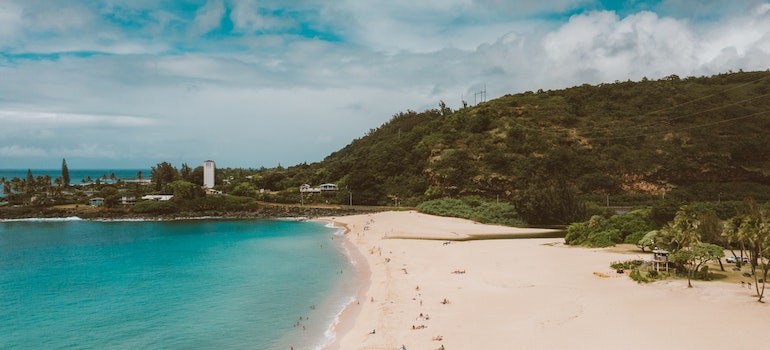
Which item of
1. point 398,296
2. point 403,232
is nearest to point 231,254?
point 403,232

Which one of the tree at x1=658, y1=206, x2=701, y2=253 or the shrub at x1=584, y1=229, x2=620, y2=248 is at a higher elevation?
the tree at x1=658, y1=206, x2=701, y2=253

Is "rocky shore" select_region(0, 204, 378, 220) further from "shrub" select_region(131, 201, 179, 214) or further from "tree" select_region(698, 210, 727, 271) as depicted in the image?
"tree" select_region(698, 210, 727, 271)

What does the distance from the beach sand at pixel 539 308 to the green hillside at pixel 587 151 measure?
995 inches

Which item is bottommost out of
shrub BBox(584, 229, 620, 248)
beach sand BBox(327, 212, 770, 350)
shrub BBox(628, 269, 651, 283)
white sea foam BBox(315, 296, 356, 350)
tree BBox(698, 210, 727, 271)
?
white sea foam BBox(315, 296, 356, 350)

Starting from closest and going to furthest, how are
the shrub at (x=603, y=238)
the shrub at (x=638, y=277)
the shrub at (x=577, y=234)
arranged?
the shrub at (x=638, y=277) < the shrub at (x=603, y=238) < the shrub at (x=577, y=234)

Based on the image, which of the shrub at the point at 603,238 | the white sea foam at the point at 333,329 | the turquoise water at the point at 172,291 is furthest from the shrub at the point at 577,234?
the white sea foam at the point at 333,329

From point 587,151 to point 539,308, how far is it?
60.6 metres

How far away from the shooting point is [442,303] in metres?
21.2

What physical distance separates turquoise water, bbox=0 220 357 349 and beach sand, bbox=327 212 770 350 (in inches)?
109

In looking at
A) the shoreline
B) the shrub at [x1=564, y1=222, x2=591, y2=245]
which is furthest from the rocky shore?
the shrub at [x1=564, y1=222, x2=591, y2=245]

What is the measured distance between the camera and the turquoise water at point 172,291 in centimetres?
1906

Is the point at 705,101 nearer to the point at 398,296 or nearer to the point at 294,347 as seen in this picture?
the point at 398,296

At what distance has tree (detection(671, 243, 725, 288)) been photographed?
22594mm

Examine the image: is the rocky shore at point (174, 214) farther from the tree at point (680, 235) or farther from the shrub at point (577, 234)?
the tree at point (680, 235)
